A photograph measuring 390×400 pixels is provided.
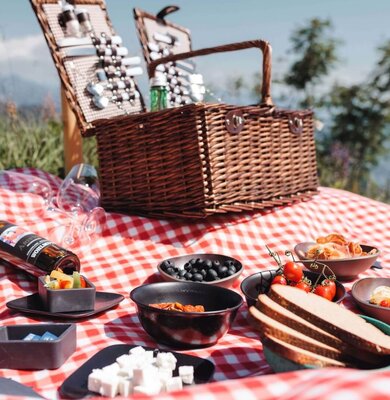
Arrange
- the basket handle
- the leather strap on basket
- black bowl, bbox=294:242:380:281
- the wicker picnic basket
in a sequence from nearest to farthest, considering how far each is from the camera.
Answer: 1. black bowl, bbox=294:242:380:281
2. the wicker picnic basket
3. the basket handle
4. the leather strap on basket

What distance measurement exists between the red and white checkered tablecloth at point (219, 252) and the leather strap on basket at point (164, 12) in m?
1.10

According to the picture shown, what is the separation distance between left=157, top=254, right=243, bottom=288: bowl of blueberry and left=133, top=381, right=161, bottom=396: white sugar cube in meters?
0.60

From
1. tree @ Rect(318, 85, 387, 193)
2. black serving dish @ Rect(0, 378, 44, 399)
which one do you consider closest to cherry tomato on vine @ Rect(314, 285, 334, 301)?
black serving dish @ Rect(0, 378, 44, 399)

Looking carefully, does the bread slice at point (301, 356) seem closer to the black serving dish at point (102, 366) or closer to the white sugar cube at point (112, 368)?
the black serving dish at point (102, 366)

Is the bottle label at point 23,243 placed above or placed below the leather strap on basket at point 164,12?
below

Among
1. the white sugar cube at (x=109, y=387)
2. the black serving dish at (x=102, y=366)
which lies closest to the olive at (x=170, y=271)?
Answer: the black serving dish at (x=102, y=366)

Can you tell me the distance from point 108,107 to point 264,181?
2.75 feet

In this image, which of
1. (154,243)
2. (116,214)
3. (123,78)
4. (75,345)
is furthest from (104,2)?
(75,345)

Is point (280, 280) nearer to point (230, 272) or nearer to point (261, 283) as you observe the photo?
point (261, 283)

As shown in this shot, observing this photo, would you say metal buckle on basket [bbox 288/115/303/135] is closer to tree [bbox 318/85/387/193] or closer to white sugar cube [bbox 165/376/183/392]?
white sugar cube [bbox 165/376/183/392]

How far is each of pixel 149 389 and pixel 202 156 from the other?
1.17 m

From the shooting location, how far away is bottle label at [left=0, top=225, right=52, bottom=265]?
164 centimetres

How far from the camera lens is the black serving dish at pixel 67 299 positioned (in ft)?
4.63

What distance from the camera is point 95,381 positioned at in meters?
1.01
